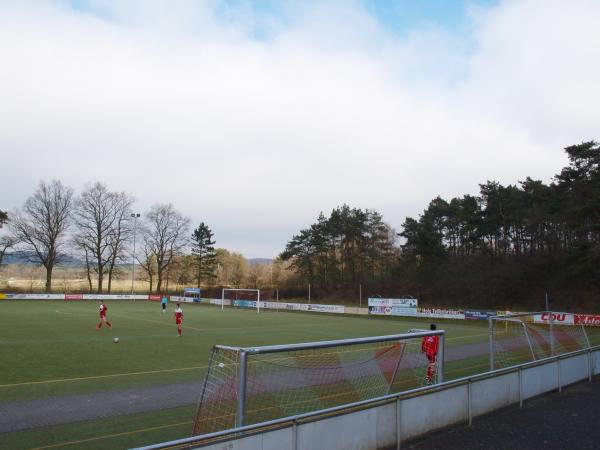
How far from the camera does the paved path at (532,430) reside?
23.9 ft

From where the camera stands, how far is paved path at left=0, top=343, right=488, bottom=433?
350 inches

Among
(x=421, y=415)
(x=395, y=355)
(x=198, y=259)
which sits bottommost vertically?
(x=421, y=415)

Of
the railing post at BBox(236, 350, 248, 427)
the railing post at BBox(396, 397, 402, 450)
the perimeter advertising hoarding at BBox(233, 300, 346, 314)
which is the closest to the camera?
the railing post at BBox(236, 350, 248, 427)

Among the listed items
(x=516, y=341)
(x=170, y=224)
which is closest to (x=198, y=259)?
(x=170, y=224)

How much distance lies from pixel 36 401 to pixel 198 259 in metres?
80.9

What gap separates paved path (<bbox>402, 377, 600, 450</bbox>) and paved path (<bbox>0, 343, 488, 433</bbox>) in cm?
450

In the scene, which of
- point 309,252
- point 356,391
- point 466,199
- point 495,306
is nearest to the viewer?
point 356,391

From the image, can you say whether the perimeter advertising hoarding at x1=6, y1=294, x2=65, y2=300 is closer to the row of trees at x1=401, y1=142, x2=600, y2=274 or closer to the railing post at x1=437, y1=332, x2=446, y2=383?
the row of trees at x1=401, y1=142, x2=600, y2=274

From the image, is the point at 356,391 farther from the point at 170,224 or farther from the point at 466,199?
the point at 170,224

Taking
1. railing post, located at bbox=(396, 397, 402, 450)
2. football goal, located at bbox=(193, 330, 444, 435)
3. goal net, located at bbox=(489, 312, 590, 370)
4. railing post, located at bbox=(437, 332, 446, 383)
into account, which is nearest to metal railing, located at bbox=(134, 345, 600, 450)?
railing post, located at bbox=(396, 397, 402, 450)

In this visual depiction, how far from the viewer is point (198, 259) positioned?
295 feet

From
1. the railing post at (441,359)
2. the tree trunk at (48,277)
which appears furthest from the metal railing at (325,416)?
the tree trunk at (48,277)

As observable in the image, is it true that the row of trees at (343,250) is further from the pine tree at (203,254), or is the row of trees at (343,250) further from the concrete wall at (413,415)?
the concrete wall at (413,415)

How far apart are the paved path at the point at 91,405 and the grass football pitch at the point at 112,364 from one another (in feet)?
0.43
